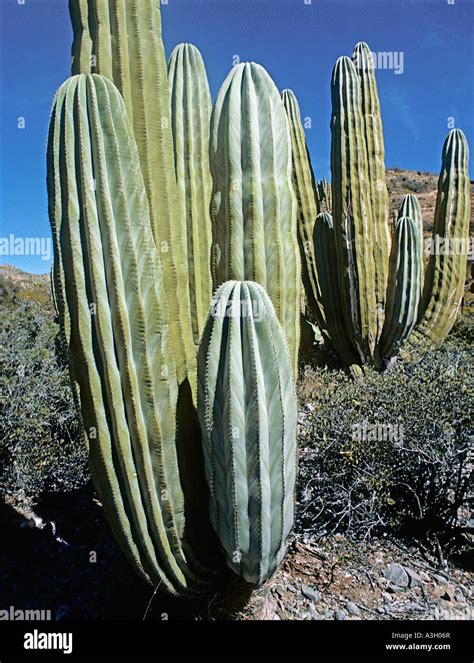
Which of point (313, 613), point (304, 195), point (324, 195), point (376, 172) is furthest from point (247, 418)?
point (324, 195)

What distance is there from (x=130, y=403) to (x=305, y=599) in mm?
1541

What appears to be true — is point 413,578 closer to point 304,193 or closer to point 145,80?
point 145,80

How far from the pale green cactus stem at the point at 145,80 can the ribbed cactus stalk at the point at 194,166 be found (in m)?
0.41

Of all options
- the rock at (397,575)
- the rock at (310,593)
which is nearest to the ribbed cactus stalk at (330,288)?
the rock at (397,575)

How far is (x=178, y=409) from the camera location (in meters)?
2.20

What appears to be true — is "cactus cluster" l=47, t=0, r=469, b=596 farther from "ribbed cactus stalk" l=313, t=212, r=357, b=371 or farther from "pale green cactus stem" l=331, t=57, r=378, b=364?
"ribbed cactus stalk" l=313, t=212, r=357, b=371

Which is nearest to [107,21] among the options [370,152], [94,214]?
[94,214]

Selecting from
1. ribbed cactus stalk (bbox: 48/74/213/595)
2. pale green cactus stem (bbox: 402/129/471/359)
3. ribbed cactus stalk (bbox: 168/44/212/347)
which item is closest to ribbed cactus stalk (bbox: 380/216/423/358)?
pale green cactus stem (bbox: 402/129/471/359)

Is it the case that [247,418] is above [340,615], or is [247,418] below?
above

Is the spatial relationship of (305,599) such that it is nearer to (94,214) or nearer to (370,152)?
(94,214)

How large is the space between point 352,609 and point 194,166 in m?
2.32

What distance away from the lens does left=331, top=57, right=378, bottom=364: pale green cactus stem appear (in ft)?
19.6

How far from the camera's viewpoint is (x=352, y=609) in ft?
9.03

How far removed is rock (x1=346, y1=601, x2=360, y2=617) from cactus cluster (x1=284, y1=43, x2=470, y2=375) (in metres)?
3.24
